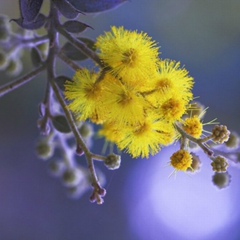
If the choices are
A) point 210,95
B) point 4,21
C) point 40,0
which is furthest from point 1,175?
point 40,0

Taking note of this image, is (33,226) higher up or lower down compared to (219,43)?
lower down

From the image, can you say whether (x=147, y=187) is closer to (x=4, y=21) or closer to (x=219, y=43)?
(x=219, y=43)

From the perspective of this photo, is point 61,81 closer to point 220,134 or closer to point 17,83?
point 17,83

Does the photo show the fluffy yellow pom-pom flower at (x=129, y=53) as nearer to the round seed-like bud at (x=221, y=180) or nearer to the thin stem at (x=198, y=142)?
the thin stem at (x=198, y=142)

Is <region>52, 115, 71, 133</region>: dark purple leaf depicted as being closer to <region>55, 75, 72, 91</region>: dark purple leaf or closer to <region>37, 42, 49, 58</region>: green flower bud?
<region>55, 75, 72, 91</region>: dark purple leaf

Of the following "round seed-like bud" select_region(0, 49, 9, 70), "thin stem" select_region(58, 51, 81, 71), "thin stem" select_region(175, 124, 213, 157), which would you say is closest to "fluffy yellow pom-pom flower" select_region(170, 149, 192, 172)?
"thin stem" select_region(175, 124, 213, 157)
